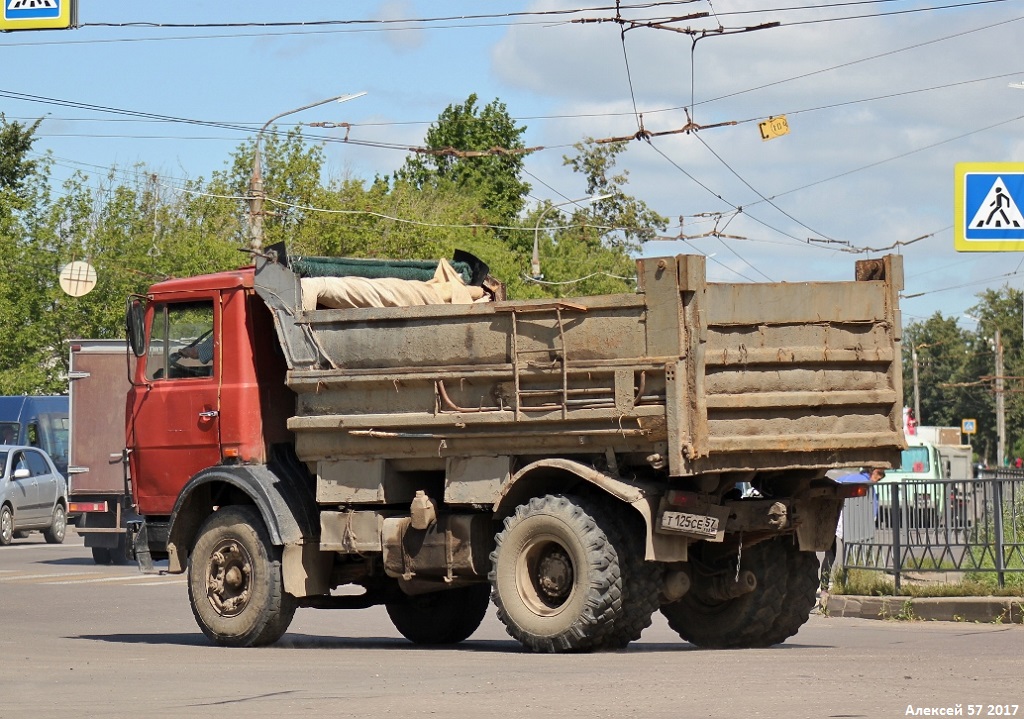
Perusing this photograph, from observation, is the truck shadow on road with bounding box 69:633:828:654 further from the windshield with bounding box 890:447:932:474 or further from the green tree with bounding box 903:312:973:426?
the green tree with bounding box 903:312:973:426

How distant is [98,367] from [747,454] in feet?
51.8

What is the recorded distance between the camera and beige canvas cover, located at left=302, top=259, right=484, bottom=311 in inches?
515

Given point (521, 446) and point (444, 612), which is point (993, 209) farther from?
point (521, 446)

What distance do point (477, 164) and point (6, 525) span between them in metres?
39.8

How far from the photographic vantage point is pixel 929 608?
53.9 feet

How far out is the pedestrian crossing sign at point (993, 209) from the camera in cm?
1730

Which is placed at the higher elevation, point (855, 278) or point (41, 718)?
point (855, 278)

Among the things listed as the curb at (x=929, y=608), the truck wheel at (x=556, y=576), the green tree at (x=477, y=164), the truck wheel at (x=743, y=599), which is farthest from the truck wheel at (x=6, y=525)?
the green tree at (x=477, y=164)

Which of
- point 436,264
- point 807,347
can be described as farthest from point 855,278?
point 436,264

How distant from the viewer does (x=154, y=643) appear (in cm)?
1373

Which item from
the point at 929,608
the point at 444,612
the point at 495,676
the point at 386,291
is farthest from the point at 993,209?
the point at 495,676

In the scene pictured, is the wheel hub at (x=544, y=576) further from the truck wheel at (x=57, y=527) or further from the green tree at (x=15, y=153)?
the green tree at (x=15, y=153)

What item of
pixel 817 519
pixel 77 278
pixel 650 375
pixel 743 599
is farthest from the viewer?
pixel 77 278

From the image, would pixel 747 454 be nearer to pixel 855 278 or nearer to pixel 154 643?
pixel 855 278
